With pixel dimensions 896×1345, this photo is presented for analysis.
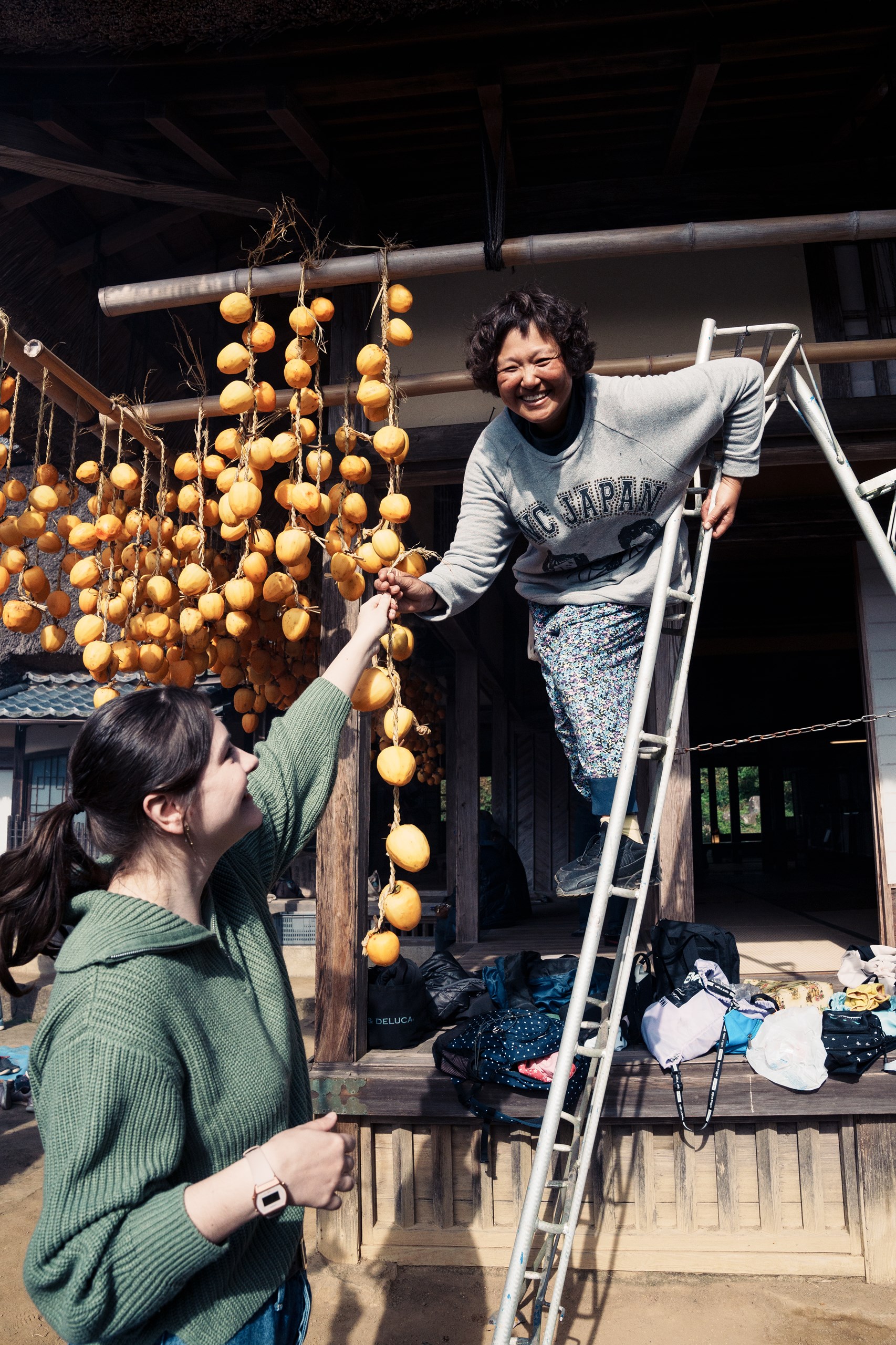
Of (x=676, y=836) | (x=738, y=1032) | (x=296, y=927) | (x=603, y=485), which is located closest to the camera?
(x=603, y=485)

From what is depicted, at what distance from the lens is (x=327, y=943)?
3.40 meters

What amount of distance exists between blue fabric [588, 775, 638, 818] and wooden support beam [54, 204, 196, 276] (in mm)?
3138

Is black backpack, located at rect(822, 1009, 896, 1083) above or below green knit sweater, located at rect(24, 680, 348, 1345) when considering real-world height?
below

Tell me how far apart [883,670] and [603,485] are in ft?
12.0

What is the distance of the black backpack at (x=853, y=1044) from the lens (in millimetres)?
3131

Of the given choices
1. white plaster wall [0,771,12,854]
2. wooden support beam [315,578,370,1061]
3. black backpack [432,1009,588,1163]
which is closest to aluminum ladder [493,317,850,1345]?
black backpack [432,1009,588,1163]

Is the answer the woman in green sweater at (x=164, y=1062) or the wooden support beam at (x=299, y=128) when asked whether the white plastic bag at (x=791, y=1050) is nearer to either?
the woman in green sweater at (x=164, y=1062)

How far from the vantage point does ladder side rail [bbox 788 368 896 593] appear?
214cm

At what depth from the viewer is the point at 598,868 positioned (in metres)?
2.00

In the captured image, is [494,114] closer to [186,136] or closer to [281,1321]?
[186,136]

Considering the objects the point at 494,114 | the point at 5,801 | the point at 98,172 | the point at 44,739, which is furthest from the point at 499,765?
the point at 98,172

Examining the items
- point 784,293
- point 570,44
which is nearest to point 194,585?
point 570,44

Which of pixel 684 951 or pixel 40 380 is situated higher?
pixel 40 380

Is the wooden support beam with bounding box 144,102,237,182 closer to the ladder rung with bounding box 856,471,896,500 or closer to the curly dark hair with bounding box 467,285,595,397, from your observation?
the curly dark hair with bounding box 467,285,595,397
